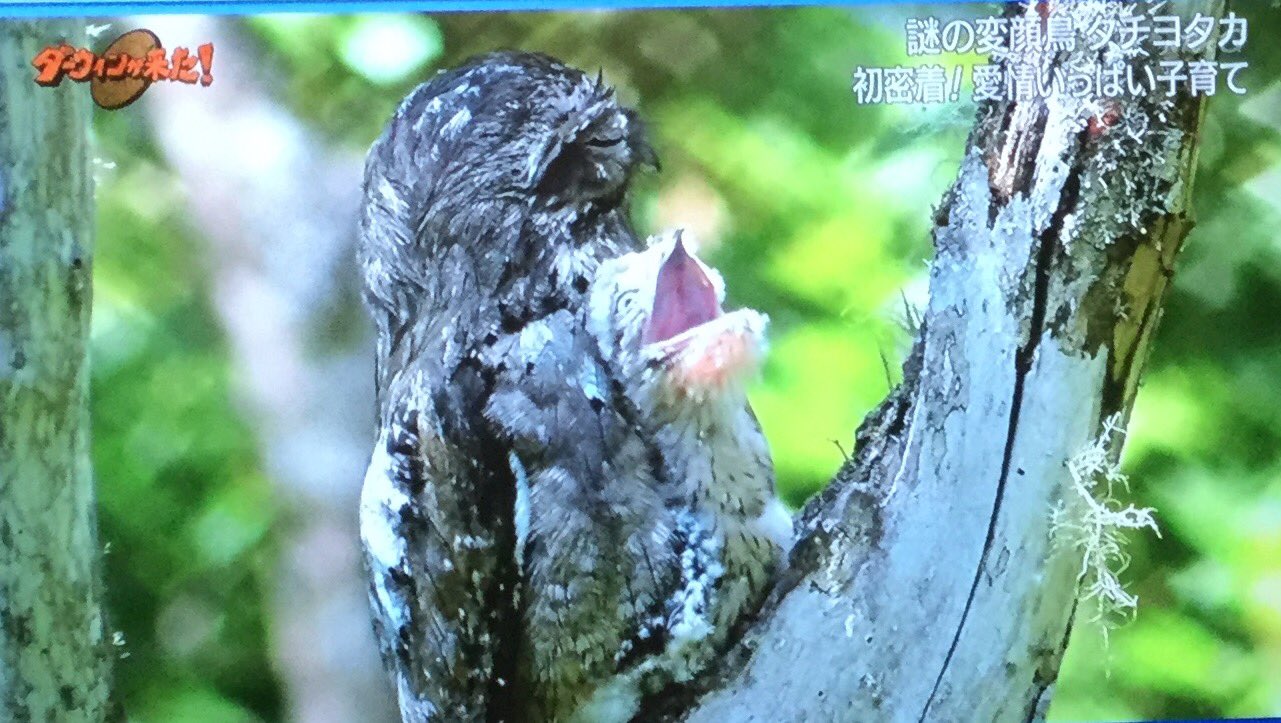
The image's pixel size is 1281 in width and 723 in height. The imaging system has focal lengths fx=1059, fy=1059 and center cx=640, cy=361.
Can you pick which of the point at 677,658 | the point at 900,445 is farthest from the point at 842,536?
the point at 677,658

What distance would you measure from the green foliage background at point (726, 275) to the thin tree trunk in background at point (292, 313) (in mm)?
27

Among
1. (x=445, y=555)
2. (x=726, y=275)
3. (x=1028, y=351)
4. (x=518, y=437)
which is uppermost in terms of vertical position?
(x=726, y=275)

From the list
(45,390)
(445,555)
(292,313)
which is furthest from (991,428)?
(45,390)

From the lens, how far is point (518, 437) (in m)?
1.23

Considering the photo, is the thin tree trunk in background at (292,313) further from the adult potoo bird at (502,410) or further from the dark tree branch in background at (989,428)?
the dark tree branch in background at (989,428)

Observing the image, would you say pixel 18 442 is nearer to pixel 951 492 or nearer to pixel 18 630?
pixel 18 630

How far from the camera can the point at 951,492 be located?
1.27m

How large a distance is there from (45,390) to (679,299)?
2.53ft

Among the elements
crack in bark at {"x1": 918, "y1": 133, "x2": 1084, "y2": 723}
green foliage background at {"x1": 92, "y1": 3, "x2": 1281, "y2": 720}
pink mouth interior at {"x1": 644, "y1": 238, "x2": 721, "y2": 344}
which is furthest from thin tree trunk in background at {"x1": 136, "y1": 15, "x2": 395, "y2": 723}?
crack in bark at {"x1": 918, "y1": 133, "x2": 1084, "y2": 723}

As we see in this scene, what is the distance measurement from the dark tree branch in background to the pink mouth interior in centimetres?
25

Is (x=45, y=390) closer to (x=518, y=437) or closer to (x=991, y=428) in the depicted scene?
(x=518, y=437)

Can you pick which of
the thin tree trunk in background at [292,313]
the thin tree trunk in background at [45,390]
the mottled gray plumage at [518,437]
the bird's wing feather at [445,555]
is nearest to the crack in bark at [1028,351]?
the mottled gray plumage at [518,437]

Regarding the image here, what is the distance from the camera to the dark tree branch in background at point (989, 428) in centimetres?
125

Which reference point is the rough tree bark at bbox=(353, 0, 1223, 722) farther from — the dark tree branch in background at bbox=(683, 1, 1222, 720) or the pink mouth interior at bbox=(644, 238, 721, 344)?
the pink mouth interior at bbox=(644, 238, 721, 344)
